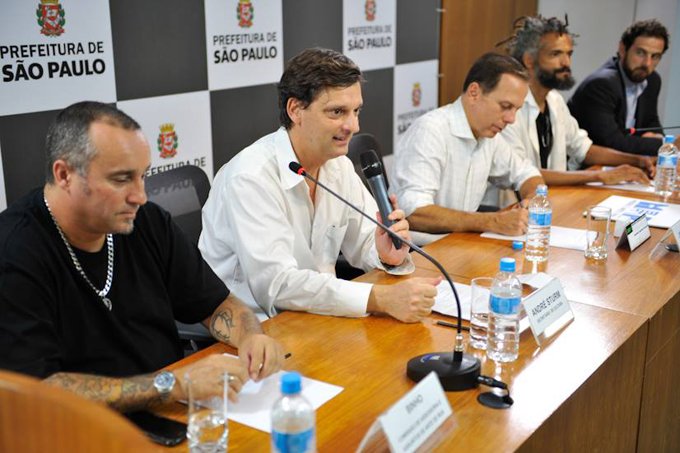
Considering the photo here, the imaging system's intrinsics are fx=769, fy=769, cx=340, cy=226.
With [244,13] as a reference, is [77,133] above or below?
below

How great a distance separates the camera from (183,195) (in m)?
2.35


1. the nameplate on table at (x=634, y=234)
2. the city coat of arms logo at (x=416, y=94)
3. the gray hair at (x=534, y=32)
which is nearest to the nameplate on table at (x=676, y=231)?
the nameplate on table at (x=634, y=234)

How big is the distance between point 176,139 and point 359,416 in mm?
2187

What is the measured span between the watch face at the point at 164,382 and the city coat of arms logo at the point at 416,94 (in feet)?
12.2

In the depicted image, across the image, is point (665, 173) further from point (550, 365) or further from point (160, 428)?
point (160, 428)

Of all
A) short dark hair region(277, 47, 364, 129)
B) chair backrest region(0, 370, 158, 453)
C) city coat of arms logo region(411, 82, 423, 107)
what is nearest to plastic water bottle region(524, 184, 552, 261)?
short dark hair region(277, 47, 364, 129)

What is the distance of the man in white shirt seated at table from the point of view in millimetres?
2912

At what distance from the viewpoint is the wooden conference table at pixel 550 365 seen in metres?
1.35

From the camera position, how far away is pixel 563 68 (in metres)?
3.73

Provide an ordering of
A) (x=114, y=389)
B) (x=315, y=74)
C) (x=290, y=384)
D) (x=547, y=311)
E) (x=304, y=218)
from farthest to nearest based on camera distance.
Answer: (x=304, y=218) → (x=315, y=74) → (x=547, y=311) → (x=114, y=389) → (x=290, y=384)

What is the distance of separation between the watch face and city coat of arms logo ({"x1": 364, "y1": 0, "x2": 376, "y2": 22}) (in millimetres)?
3359

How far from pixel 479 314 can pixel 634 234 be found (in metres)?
0.94

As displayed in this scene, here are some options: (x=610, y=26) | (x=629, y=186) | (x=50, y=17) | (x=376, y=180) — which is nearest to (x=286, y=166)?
(x=376, y=180)

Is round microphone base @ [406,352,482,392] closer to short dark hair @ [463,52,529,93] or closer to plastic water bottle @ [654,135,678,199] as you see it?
short dark hair @ [463,52,529,93]
